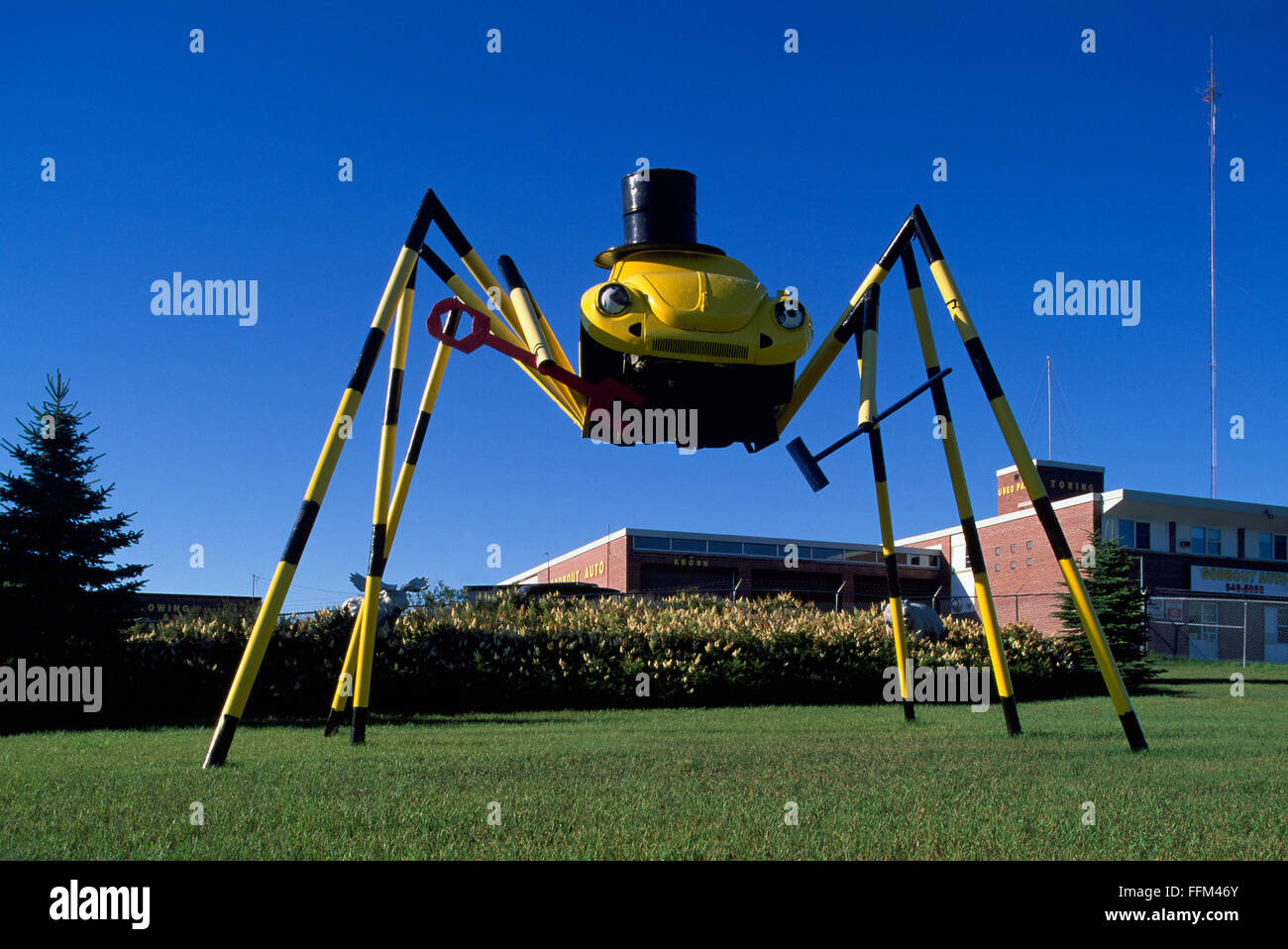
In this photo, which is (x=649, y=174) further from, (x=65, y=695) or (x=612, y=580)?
(x=612, y=580)

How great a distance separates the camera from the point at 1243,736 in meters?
10.6

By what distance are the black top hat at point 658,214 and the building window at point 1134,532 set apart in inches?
1982

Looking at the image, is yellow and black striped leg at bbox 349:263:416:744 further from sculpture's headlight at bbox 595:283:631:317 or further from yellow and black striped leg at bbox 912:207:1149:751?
Result: yellow and black striped leg at bbox 912:207:1149:751

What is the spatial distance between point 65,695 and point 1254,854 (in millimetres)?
13848

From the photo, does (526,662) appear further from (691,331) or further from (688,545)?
(688,545)

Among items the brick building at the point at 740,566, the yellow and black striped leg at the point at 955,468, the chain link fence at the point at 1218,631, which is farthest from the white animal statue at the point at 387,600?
the chain link fence at the point at 1218,631

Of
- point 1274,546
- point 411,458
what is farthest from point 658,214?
point 1274,546

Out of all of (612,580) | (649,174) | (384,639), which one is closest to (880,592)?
(612,580)

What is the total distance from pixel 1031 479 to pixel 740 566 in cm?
4633

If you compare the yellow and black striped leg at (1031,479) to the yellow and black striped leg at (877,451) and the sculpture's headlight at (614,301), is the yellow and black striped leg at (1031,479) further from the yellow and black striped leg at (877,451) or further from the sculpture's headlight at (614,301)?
the sculpture's headlight at (614,301)

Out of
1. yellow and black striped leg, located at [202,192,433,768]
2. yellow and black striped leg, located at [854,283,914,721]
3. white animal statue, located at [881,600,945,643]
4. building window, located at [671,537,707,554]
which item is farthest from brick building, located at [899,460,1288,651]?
yellow and black striped leg, located at [202,192,433,768]

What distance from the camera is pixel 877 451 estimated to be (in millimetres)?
10570

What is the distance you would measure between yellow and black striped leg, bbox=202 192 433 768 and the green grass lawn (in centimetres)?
38

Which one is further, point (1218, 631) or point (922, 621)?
point (1218, 631)
